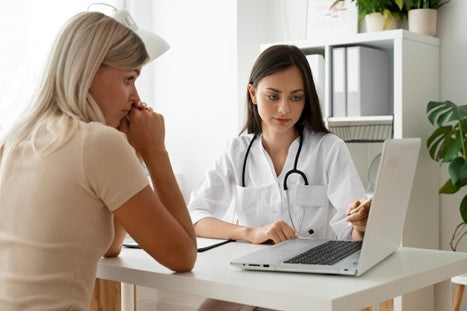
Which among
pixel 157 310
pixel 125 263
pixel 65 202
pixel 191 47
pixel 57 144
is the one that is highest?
pixel 191 47

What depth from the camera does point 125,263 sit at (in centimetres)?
177

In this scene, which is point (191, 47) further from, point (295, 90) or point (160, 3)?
point (295, 90)

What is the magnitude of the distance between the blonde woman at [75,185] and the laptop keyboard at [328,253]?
248 mm

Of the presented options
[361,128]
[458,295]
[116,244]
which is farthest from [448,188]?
[116,244]

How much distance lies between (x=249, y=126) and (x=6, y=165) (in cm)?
115

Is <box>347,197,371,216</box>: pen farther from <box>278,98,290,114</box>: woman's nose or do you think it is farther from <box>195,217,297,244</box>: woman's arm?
<box>278,98,290,114</box>: woman's nose

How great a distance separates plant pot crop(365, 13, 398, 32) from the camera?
11.2 feet

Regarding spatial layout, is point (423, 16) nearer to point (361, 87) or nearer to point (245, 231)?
point (361, 87)

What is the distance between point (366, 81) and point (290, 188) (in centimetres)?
109

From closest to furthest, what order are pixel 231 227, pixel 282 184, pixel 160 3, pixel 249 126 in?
1. pixel 231 227
2. pixel 282 184
3. pixel 249 126
4. pixel 160 3

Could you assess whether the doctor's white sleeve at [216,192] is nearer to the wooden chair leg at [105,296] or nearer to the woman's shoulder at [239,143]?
the woman's shoulder at [239,143]

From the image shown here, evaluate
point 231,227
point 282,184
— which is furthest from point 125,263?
point 282,184

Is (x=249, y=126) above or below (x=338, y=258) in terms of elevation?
above

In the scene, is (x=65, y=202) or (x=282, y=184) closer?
(x=65, y=202)
